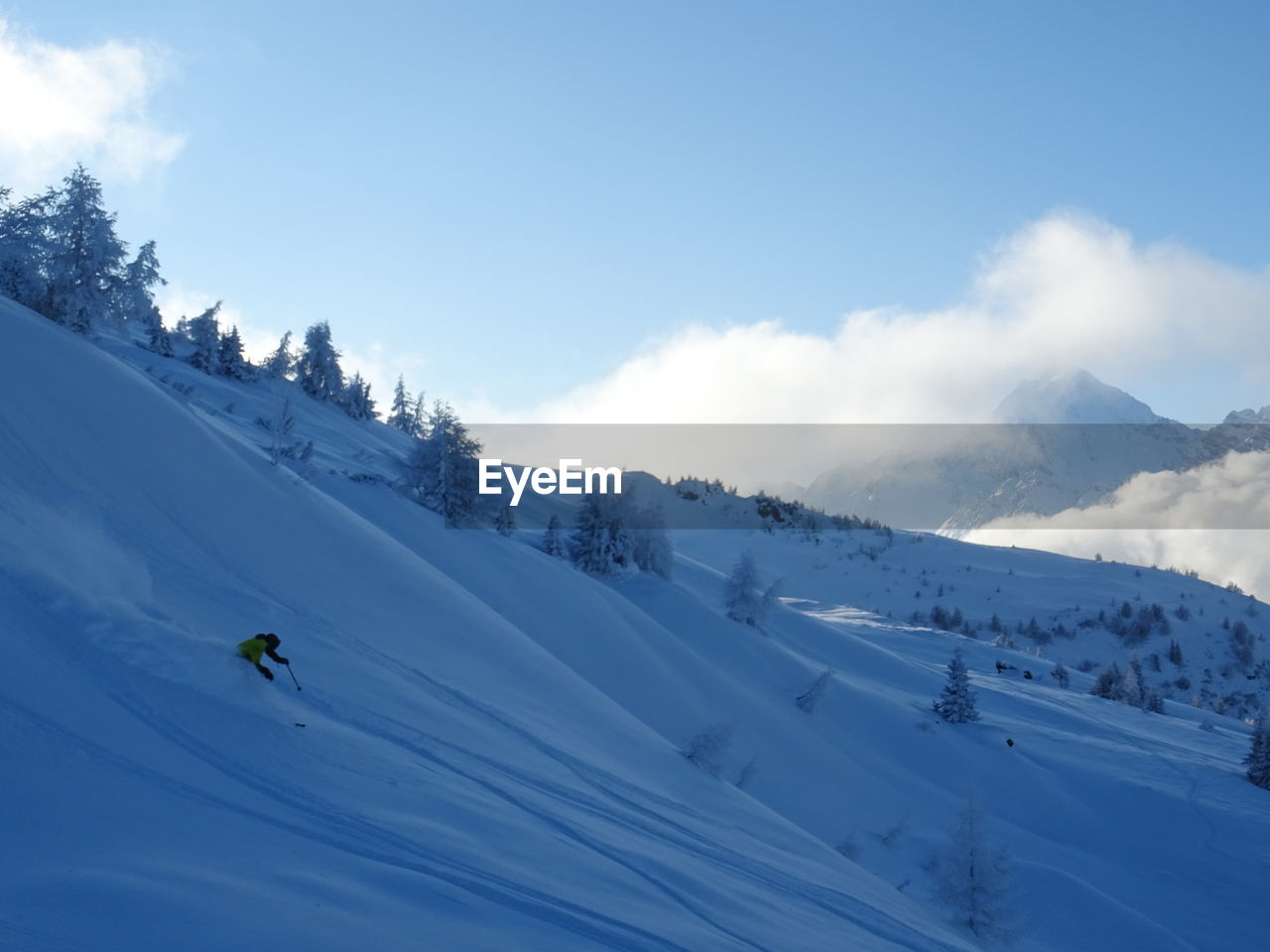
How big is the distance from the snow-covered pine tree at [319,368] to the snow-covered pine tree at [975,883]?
64.4 meters

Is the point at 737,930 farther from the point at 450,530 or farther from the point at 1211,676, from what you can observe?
the point at 1211,676

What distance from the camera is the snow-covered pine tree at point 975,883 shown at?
67.8ft

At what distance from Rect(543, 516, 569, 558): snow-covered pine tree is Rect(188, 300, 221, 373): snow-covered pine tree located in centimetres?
3270

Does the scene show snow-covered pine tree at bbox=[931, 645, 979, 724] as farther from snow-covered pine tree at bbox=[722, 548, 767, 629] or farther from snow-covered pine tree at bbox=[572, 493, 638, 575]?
snow-covered pine tree at bbox=[572, 493, 638, 575]

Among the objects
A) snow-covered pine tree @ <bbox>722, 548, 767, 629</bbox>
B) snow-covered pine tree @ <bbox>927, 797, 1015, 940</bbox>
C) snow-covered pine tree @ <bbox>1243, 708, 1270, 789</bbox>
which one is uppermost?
snow-covered pine tree @ <bbox>722, 548, 767, 629</bbox>

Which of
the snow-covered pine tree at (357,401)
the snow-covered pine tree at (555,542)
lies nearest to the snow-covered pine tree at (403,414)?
the snow-covered pine tree at (357,401)

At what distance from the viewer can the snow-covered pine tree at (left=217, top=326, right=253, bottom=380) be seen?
62.3 meters

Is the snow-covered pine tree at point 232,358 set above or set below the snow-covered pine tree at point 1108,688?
above

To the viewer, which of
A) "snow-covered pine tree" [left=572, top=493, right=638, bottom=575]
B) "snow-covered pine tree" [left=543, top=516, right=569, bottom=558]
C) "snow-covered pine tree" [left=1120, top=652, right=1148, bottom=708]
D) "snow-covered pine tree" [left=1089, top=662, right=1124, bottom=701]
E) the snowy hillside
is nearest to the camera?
the snowy hillside

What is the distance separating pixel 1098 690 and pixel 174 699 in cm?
5175

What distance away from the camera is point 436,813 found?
980cm

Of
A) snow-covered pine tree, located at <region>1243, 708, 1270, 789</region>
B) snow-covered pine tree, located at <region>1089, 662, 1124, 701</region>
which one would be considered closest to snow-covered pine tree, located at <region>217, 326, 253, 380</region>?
snow-covered pine tree, located at <region>1089, 662, 1124, 701</region>

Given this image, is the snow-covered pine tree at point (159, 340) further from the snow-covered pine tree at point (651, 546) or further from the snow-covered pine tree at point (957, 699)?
the snow-covered pine tree at point (957, 699)

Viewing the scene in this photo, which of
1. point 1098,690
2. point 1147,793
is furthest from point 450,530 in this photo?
point 1098,690
